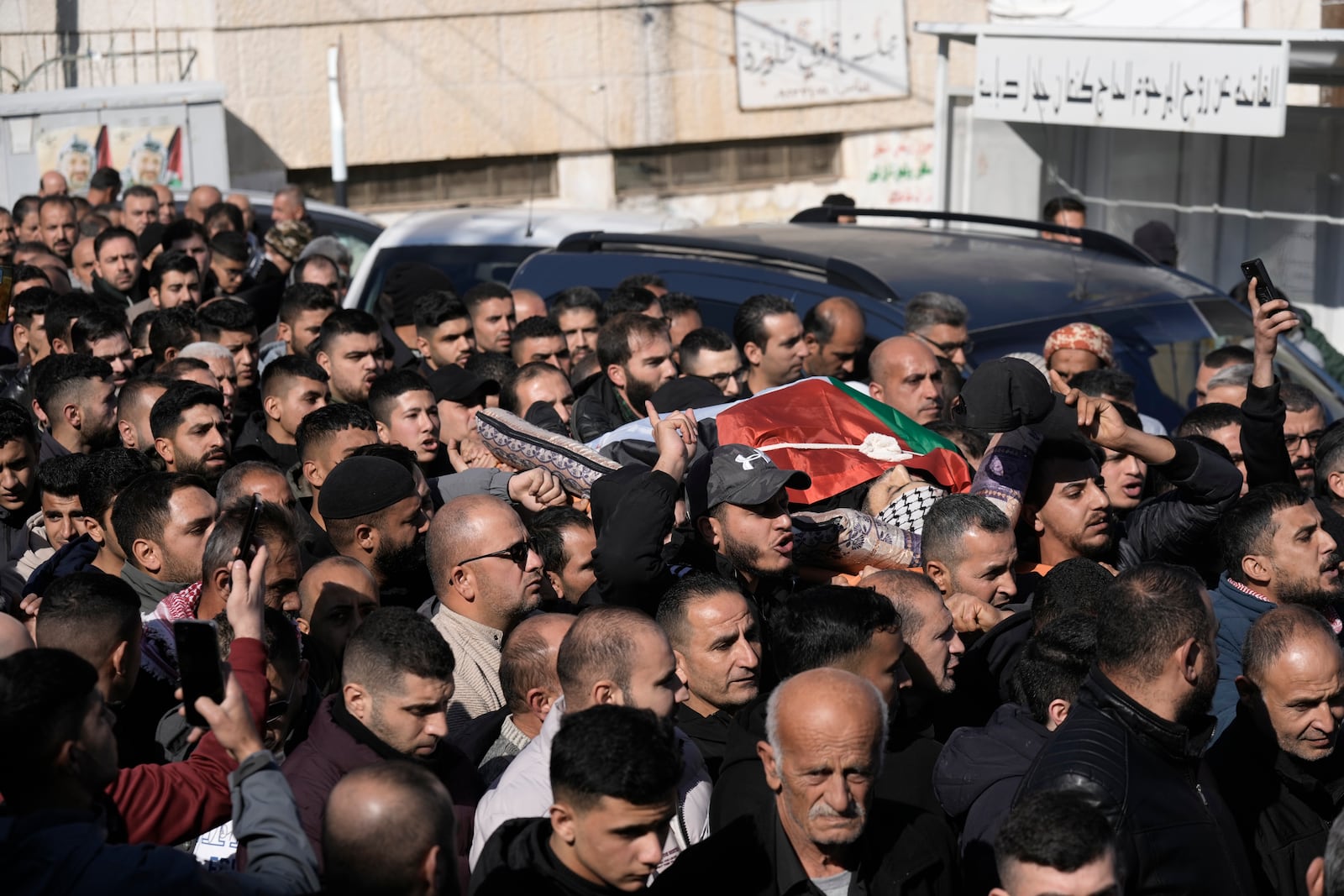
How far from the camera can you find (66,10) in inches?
699

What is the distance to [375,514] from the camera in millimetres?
5281

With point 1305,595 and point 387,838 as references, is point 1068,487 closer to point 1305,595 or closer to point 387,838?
point 1305,595

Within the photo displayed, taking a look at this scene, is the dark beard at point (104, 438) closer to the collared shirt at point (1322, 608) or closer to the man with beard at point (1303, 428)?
the collared shirt at point (1322, 608)

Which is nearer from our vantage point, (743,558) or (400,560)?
(743,558)

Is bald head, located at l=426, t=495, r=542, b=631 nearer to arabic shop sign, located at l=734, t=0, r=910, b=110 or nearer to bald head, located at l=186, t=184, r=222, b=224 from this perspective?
bald head, located at l=186, t=184, r=222, b=224

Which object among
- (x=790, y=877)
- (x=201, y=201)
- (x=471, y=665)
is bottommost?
(x=790, y=877)

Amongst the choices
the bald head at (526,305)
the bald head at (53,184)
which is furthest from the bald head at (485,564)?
the bald head at (53,184)

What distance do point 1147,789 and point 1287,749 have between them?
95cm

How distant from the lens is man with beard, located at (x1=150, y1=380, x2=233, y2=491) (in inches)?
237

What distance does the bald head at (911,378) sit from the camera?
21.6 feet

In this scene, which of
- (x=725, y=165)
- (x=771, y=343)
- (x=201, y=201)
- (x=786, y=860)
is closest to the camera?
(x=786, y=860)

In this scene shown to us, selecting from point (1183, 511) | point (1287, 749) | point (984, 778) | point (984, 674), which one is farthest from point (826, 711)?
point (1183, 511)

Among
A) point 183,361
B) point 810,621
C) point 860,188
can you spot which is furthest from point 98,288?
point 860,188

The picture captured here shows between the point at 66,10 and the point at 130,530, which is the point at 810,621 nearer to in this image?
the point at 130,530
